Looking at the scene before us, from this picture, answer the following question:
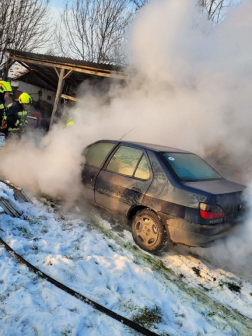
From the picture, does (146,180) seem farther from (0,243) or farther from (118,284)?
(0,243)

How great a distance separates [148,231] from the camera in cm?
358

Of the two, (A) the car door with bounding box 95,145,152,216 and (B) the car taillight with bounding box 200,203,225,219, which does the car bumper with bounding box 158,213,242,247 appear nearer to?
(B) the car taillight with bounding box 200,203,225,219

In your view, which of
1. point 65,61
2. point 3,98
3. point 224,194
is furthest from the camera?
point 65,61

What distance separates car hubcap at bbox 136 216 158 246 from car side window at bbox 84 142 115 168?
4.17ft

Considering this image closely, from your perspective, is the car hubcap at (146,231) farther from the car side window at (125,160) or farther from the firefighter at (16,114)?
the firefighter at (16,114)

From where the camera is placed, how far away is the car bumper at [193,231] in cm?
309

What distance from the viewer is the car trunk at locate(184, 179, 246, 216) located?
3.12 metres

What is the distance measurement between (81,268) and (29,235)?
98cm

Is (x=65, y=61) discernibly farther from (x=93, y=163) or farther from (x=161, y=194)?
(x=161, y=194)

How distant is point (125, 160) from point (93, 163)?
754 millimetres

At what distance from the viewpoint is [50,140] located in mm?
5902

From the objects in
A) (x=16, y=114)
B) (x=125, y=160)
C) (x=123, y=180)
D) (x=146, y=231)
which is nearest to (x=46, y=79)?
(x=16, y=114)

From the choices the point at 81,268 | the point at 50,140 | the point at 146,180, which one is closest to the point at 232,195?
the point at 146,180

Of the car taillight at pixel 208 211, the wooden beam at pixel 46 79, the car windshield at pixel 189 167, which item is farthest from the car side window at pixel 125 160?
the wooden beam at pixel 46 79
